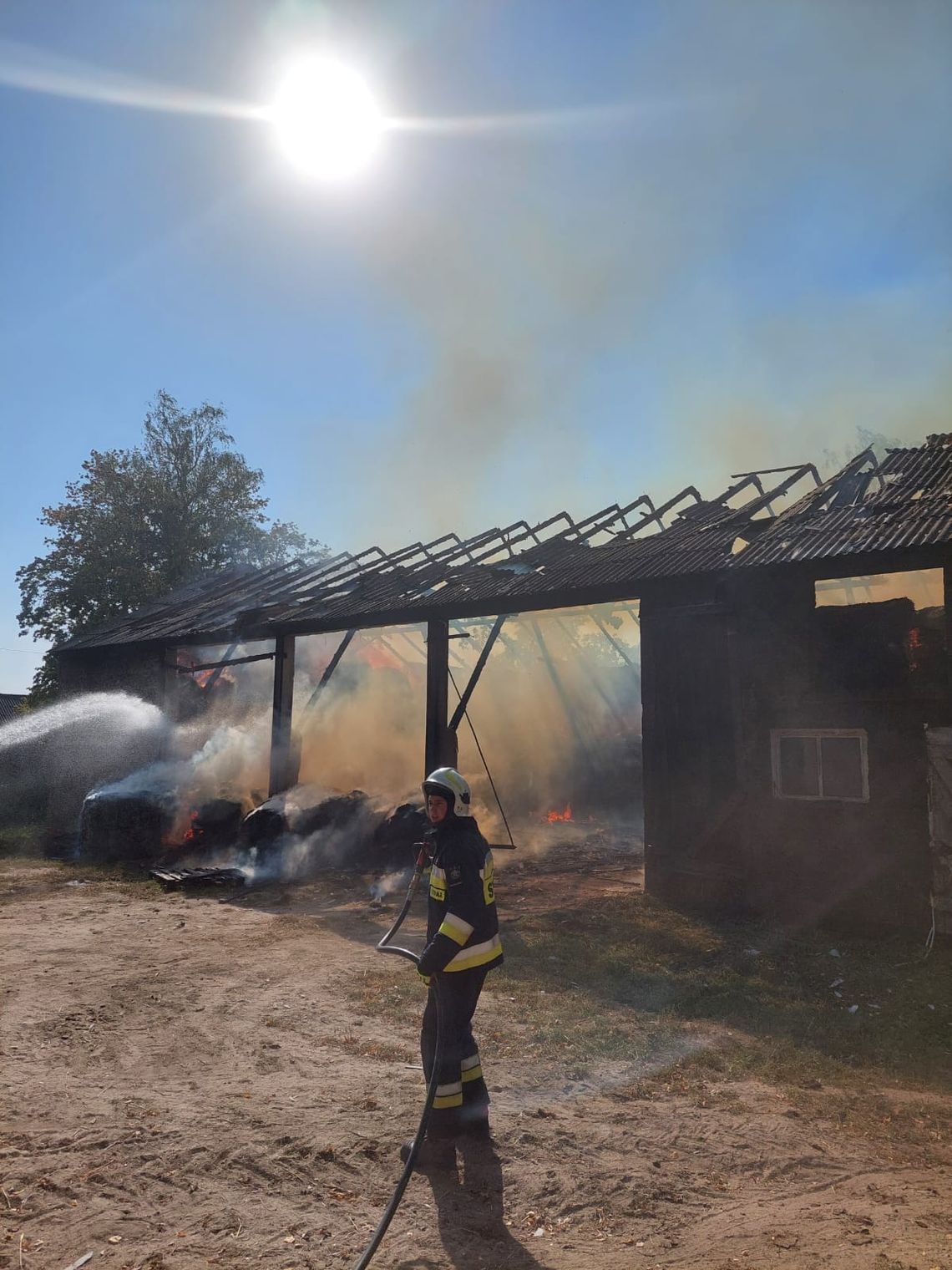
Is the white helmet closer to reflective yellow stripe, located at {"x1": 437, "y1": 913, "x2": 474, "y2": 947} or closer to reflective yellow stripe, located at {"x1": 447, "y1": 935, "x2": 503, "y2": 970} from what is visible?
reflective yellow stripe, located at {"x1": 437, "y1": 913, "x2": 474, "y2": 947}

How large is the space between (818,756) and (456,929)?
6813 mm

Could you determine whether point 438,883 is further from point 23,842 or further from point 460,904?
point 23,842

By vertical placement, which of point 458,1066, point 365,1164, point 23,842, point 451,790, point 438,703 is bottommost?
point 23,842

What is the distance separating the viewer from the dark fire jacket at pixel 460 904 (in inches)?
161

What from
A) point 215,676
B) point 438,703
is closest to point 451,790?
point 438,703

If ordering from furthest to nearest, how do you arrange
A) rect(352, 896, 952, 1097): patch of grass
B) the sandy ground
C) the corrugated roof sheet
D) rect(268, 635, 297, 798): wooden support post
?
the corrugated roof sheet → rect(268, 635, 297, 798): wooden support post → rect(352, 896, 952, 1097): patch of grass → the sandy ground

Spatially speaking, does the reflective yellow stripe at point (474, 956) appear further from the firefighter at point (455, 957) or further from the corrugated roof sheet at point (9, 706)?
the corrugated roof sheet at point (9, 706)

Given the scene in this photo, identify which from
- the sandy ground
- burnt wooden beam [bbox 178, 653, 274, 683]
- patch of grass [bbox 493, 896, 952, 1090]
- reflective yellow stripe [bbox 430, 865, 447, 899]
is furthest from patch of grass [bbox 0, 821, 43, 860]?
reflective yellow stripe [bbox 430, 865, 447, 899]

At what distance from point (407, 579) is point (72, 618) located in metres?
20.7

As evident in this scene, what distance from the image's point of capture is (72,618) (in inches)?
1214

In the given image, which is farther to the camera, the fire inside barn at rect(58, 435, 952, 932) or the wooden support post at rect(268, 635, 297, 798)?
the wooden support post at rect(268, 635, 297, 798)

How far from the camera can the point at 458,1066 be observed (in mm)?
4230

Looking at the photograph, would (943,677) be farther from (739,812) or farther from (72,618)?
(72,618)

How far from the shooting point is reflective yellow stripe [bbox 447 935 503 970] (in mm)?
4148
